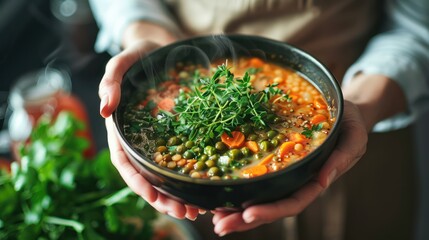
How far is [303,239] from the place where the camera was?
5.67 feet

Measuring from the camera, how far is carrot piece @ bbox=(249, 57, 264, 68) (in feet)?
3.92

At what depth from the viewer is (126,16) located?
1485 mm

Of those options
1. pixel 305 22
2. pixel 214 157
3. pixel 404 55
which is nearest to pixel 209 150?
pixel 214 157

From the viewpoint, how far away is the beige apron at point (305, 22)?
1.35 m

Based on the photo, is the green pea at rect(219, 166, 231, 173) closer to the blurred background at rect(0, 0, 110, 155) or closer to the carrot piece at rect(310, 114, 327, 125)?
the carrot piece at rect(310, 114, 327, 125)

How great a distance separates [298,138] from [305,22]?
0.47 m

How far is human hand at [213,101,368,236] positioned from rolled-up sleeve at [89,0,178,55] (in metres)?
0.63

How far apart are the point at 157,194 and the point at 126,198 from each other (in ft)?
1.46

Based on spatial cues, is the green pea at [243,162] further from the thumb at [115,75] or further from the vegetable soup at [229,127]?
the thumb at [115,75]

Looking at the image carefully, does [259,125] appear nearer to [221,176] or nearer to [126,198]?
[221,176]

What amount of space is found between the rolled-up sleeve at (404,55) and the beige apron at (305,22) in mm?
55

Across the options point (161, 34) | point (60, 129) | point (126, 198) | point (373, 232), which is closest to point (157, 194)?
point (126, 198)

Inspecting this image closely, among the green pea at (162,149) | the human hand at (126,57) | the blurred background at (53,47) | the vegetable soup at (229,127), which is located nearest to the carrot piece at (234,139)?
the vegetable soup at (229,127)

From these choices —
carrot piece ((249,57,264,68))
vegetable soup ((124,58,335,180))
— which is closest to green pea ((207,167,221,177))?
vegetable soup ((124,58,335,180))
